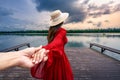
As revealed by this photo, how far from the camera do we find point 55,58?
3014mm

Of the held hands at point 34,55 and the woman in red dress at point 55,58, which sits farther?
the woman in red dress at point 55,58

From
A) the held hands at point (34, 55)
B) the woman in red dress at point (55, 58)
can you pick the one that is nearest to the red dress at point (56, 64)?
the woman in red dress at point (55, 58)

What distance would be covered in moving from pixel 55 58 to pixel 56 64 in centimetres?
16

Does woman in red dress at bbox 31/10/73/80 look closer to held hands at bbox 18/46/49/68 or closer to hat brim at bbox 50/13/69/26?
hat brim at bbox 50/13/69/26

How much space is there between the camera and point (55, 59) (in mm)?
3049

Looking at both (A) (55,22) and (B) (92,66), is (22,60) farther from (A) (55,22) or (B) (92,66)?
(B) (92,66)

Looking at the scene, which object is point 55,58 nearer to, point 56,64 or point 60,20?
point 56,64

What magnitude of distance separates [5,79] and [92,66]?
287 centimetres

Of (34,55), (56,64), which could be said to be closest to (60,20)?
(56,64)

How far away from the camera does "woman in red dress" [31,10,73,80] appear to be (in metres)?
2.86

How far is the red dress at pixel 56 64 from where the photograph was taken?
9.33ft

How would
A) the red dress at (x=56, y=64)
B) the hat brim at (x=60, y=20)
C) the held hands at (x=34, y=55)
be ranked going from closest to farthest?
the held hands at (x=34, y=55) < the red dress at (x=56, y=64) < the hat brim at (x=60, y=20)

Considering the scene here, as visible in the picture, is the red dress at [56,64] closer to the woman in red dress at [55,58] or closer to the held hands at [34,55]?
the woman in red dress at [55,58]

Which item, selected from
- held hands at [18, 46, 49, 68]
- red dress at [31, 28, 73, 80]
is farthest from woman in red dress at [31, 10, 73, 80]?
held hands at [18, 46, 49, 68]
